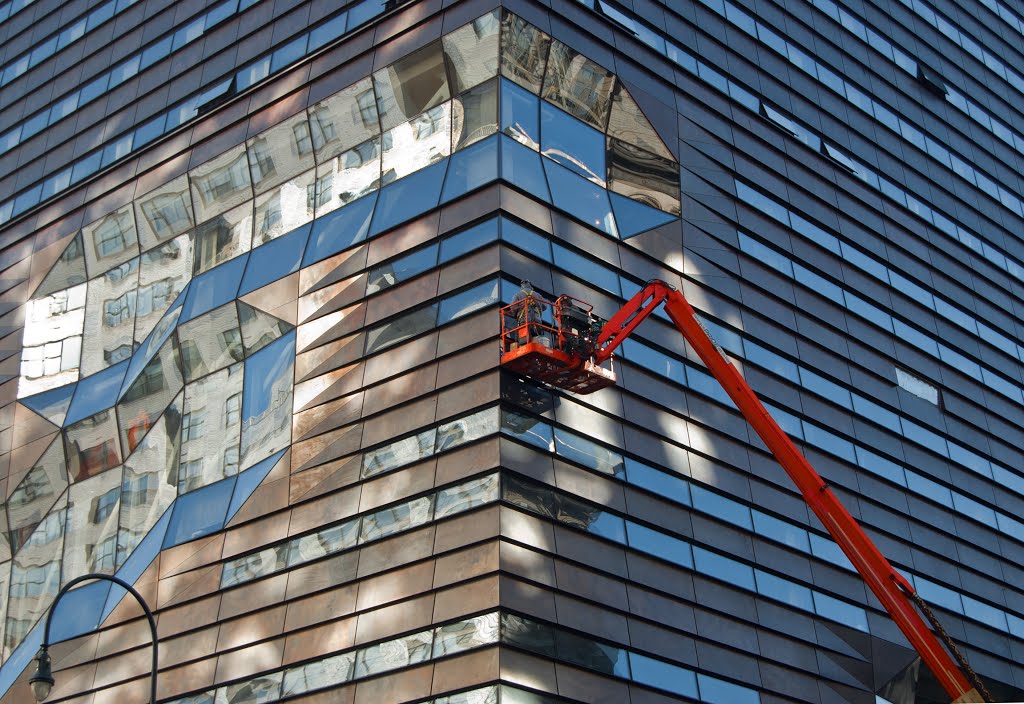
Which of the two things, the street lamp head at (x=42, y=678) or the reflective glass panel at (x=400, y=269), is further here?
the reflective glass panel at (x=400, y=269)

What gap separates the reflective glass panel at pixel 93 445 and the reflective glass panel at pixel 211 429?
356cm

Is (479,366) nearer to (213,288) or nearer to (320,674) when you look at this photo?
(320,674)

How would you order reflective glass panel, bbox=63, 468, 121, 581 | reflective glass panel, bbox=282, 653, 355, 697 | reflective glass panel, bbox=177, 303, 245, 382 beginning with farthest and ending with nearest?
1. reflective glass panel, bbox=63, 468, 121, 581
2. reflective glass panel, bbox=177, 303, 245, 382
3. reflective glass panel, bbox=282, 653, 355, 697

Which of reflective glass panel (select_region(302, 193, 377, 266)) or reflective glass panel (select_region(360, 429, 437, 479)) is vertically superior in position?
reflective glass panel (select_region(302, 193, 377, 266))

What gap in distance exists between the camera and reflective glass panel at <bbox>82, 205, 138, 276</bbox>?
149ft

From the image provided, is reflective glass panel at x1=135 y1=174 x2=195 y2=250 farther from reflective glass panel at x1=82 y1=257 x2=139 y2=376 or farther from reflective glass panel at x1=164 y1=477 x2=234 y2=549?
reflective glass panel at x1=164 y1=477 x2=234 y2=549

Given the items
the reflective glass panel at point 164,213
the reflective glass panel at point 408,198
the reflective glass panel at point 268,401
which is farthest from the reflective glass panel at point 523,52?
the reflective glass panel at point 164,213

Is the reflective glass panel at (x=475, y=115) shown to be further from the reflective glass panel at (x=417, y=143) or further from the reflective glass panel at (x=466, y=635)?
the reflective glass panel at (x=466, y=635)

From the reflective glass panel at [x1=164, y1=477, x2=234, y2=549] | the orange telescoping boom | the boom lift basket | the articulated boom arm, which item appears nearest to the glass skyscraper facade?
the reflective glass panel at [x1=164, y1=477, x2=234, y2=549]

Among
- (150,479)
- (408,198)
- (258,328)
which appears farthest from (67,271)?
(408,198)

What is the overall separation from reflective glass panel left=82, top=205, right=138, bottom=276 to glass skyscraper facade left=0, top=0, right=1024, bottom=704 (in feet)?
0.42

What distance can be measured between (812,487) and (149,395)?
20723mm

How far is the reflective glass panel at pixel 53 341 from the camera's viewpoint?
45500mm

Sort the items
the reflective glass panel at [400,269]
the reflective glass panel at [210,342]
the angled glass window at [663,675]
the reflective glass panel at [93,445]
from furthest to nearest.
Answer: the reflective glass panel at [93,445] < the reflective glass panel at [210,342] < the reflective glass panel at [400,269] < the angled glass window at [663,675]
